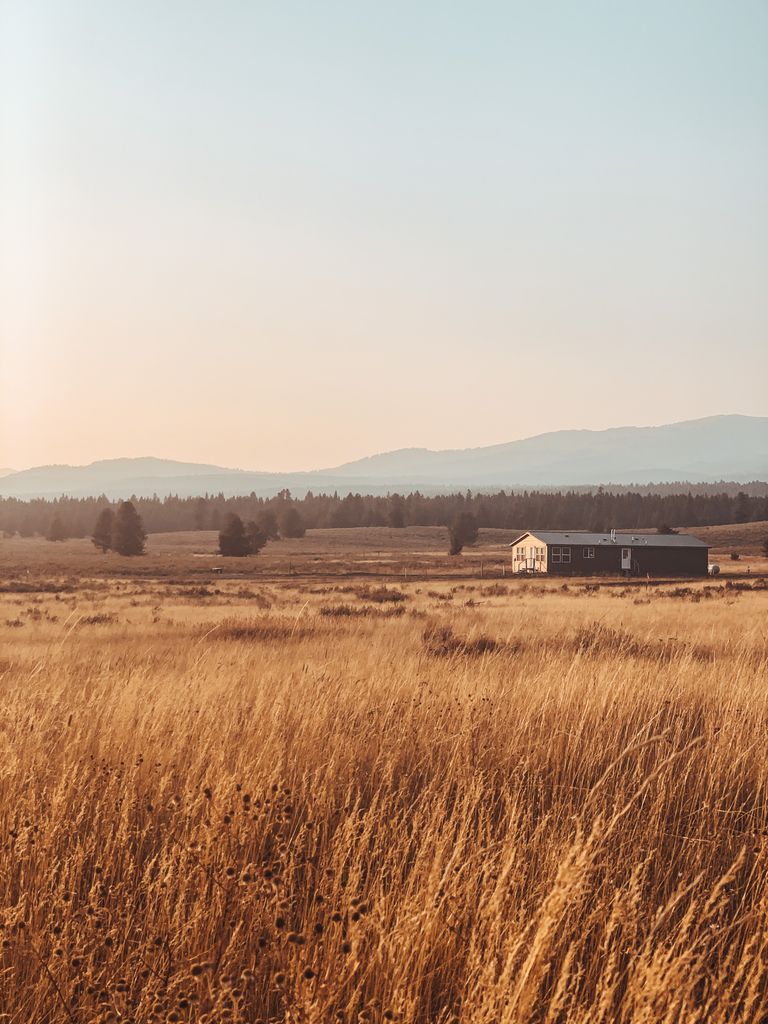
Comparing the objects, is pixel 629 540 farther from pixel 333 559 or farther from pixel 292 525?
pixel 292 525

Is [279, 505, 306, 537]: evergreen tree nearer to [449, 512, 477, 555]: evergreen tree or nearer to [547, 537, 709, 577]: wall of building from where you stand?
[449, 512, 477, 555]: evergreen tree

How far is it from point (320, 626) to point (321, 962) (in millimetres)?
21308

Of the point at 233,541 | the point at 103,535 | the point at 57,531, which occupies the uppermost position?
the point at 57,531

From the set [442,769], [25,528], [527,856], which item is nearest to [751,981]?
[527,856]

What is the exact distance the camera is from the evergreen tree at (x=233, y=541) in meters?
105

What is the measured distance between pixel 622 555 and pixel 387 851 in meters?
73.3

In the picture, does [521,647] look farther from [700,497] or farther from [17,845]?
[700,497]

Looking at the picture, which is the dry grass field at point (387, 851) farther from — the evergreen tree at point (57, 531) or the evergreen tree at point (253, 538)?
the evergreen tree at point (57, 531)

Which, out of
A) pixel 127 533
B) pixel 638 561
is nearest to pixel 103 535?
pixel 127 533

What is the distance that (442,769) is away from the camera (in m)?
5.73

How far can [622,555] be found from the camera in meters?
75.0

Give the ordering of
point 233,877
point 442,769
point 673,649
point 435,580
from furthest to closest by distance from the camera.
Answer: point 435,580 < point 673,649 < point 442,769 < point 233,877

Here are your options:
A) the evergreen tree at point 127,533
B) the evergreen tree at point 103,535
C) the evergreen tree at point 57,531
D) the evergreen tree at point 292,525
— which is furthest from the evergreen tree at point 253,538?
the evergreen tree at point 57,531

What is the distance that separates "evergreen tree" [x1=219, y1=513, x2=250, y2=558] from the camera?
343 ft
